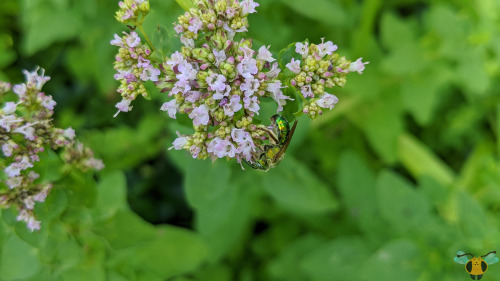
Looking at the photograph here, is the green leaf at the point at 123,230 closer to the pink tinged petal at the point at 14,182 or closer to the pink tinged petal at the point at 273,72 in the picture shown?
the pink tinged petal at the point at 14,182

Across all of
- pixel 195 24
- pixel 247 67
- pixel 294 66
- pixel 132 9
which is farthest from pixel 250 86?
pixel 132 9

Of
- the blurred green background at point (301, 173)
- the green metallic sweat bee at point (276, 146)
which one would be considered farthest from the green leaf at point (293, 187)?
the green metallic sweat bee at point (276, 146)

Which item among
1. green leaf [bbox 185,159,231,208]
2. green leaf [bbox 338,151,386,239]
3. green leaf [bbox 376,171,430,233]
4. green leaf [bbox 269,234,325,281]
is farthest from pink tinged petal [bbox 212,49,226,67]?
green leaf [bbox 269,234,325,281]

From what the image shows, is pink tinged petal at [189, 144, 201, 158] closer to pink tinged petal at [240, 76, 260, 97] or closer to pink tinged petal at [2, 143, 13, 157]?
pink tinged petal at [240, 76, 260, 97]

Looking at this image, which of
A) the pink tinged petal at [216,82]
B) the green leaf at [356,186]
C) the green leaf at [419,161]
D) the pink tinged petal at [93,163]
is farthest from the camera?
the green leaf at [419,161]

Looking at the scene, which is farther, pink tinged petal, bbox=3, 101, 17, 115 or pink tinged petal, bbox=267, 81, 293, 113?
pink tinged petal, bbox=3, 101, 17, 115

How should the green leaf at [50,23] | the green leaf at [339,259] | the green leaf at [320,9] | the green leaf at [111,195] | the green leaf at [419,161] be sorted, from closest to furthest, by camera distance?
the green leaf at [111,195]
the green leaf at [339,259]
the green leaf at [320,9]
the green leaf at [50,23]
the green leaf at [419,161]

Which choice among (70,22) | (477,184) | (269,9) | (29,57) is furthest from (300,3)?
(29,57)
